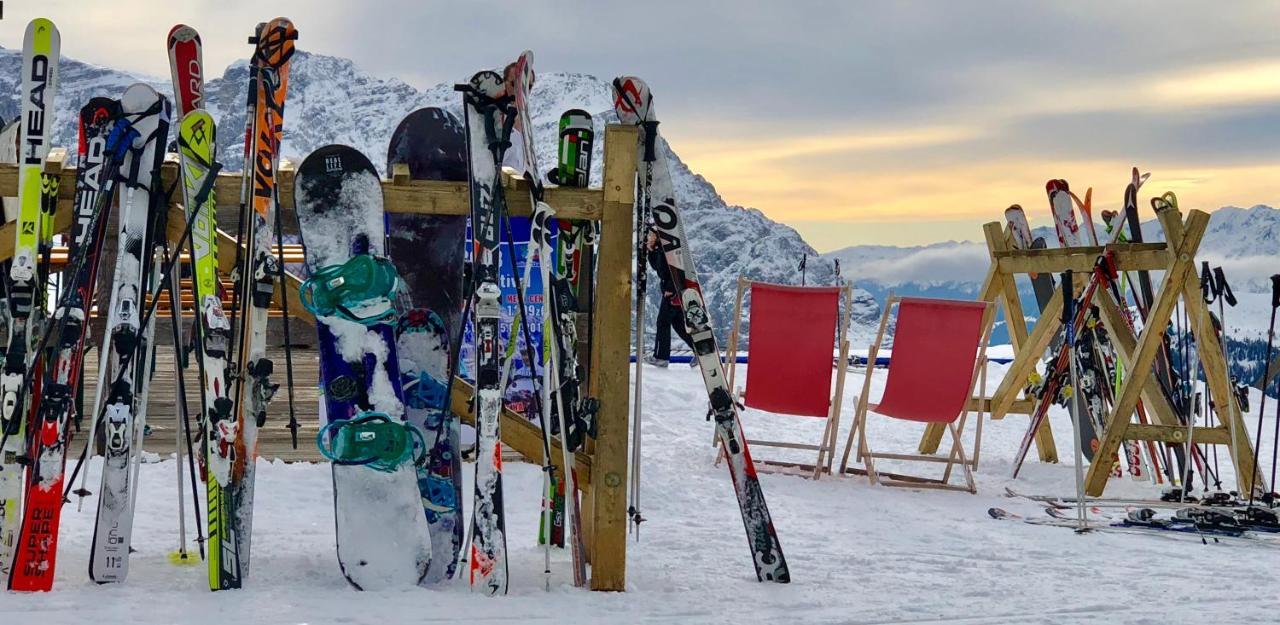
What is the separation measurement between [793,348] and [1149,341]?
6.37 feet

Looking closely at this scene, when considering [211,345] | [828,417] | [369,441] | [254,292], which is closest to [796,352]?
[828,417]

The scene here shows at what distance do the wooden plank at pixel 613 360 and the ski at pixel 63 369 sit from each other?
139 centimetres

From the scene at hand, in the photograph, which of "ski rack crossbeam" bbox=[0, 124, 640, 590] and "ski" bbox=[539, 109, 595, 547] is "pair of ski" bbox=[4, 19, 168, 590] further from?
"ski" bbox=[539, 109, 595, 547]

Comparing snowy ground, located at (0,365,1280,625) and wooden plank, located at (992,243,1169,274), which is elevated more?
wooden plank, located at (992,243,1169,274)

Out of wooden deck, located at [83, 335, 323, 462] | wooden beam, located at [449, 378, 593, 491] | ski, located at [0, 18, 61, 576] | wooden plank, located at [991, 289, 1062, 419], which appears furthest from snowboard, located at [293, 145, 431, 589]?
wooden plank, located at [991, 289, 1062, 419]

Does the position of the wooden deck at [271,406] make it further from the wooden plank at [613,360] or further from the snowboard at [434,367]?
the wooden plank at [613,360]

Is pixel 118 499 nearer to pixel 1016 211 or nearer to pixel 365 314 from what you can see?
pixel 365 314

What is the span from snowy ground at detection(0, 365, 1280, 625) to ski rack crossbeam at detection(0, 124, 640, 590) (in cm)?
22

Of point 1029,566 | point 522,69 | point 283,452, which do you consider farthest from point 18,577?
point 1029,566

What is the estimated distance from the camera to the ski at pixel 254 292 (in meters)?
3.65

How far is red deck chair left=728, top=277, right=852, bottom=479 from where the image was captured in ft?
22.7

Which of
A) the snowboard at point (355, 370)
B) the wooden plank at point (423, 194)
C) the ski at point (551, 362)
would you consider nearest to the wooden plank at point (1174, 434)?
the ski at point (551, 362)

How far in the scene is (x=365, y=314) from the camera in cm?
366

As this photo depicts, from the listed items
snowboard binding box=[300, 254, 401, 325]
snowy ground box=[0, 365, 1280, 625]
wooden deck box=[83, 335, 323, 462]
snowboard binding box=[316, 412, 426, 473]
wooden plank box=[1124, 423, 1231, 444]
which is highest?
A: snowboard binding box=[300, 254, 401, 325]
